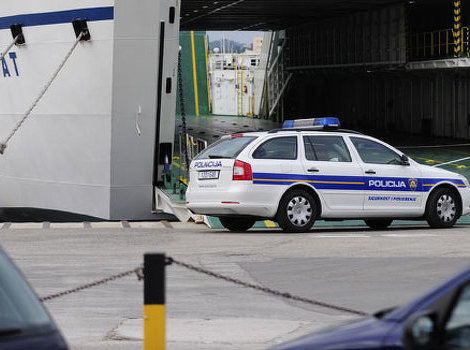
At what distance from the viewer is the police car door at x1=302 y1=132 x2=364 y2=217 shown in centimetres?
1644

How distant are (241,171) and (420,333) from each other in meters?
12.0

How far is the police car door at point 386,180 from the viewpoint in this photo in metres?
16.8

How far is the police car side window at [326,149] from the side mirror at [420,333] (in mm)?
12554

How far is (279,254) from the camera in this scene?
1375 centimetres

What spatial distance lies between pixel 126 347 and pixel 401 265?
525 centimetres

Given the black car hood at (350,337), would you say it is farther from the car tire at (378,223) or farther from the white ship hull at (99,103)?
the white ship hull at (99,103)

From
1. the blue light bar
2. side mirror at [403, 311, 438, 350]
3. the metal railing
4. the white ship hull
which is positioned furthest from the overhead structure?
side mirror at [403, 311, 438, 350]

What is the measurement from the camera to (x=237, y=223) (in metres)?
17.4

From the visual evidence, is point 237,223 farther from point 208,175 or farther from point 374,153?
point 374,153

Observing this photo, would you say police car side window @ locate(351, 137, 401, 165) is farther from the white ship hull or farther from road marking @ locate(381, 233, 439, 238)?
the white ship hull

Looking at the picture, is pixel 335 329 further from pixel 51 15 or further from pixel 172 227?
pixel 51 15

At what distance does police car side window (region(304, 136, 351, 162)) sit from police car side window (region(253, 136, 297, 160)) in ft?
0.71

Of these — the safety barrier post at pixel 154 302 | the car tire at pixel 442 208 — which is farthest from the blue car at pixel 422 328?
the car tire at pixel 442 208

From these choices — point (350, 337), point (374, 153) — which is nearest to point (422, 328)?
point (350, 337)
